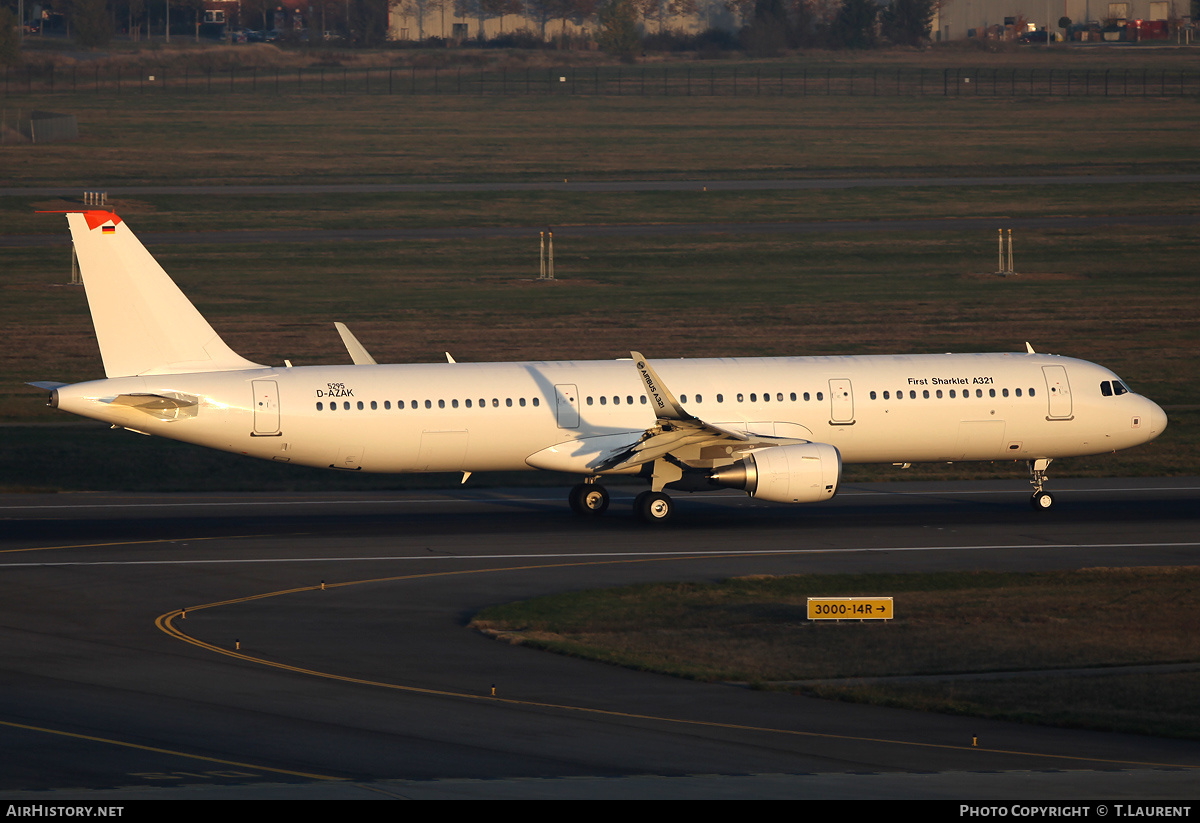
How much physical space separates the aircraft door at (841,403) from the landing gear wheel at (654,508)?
190 inches

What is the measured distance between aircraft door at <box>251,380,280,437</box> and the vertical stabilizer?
173 cm

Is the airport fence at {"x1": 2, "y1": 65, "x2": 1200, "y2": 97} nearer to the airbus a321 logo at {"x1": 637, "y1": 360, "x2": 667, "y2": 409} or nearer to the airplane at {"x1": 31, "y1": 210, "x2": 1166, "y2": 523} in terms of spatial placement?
the airplane at {"x1": 31, "y1": 210, "x2": 1166, "y2": 523}

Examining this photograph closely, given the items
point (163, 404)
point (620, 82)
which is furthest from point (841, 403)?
point (620, 82)

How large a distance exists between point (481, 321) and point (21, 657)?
137 feet

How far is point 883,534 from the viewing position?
37812 mm

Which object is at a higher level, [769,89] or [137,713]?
[769,89]

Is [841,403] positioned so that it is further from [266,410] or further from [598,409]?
[266,410]

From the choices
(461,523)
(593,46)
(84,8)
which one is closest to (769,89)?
(593,46)

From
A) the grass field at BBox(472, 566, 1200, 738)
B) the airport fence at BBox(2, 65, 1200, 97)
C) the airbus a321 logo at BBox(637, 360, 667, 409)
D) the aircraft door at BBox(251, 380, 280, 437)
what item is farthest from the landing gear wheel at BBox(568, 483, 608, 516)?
the airport fence at BBox(2, 65, 1200, 97)

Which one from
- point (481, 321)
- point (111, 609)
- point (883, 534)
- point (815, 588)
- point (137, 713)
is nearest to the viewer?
→ point (137, 713)

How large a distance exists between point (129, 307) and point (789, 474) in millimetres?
16551

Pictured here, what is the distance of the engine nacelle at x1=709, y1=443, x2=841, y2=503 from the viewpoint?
37.2 m

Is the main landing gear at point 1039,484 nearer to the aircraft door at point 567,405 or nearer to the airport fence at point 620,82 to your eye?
the aircraft door at point 567,405

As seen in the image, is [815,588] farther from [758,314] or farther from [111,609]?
[758,314]
